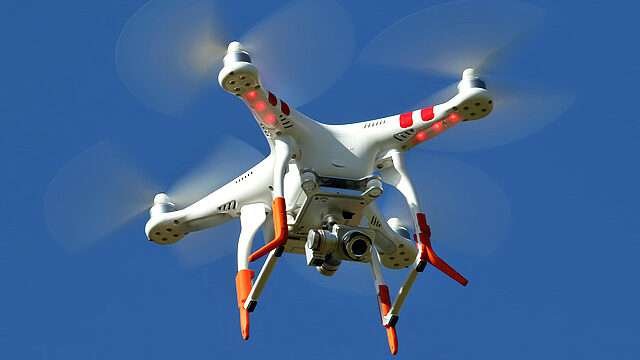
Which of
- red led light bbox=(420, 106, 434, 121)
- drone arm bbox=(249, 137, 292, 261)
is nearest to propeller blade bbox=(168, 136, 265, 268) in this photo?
drone arm bbox=(249, 137, 292, 261)

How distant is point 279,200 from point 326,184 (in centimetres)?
118

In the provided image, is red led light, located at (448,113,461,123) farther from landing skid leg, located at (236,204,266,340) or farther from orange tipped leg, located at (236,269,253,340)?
orange tipped leg, located at (236,269,253,340)

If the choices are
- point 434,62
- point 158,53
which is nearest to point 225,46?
point 158,53

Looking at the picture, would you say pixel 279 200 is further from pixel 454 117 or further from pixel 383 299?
pixel 454 117

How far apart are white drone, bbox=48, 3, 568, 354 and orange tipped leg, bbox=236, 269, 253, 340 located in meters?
0.02

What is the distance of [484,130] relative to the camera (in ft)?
127

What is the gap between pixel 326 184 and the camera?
122 ft

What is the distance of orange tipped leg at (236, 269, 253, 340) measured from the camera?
121ft

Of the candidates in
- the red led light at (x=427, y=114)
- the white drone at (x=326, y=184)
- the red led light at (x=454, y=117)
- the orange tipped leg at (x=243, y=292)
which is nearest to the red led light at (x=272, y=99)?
the white drone at (x=326, y=184)

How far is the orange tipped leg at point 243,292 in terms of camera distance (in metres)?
36.8

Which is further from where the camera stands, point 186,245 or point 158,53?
point 186,245

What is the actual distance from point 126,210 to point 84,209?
0.80m

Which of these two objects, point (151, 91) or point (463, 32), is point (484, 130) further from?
point (151, 91)

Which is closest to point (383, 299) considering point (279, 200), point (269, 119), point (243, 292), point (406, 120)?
point (243, 292)
